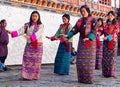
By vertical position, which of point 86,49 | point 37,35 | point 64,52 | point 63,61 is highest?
point 37,35

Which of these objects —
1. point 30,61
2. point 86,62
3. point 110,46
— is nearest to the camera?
point 86,62

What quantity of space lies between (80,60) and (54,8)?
842cm

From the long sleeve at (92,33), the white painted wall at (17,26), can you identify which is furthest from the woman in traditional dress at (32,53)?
the white painted wall at (17,26)

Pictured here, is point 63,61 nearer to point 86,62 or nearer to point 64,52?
point 64,52

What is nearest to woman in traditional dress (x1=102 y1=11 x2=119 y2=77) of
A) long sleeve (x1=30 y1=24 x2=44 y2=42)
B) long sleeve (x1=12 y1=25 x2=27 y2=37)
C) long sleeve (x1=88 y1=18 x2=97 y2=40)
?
long sleeve (x1=88 y1=18 x2=97 y2=40)

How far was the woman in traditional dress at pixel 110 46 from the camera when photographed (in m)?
6.43

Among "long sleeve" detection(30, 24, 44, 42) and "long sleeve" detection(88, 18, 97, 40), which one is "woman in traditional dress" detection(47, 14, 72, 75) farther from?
"long sleeve" detection(88, 18, 97, 40)

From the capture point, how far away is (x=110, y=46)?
A: 6.44 meters

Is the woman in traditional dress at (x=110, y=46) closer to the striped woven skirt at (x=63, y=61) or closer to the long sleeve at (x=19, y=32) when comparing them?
the striped woven skirt at (x=63, y=61)

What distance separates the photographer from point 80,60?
17.8 feet

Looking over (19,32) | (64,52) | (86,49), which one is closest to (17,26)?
(64,52)

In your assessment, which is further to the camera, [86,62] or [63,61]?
[63,61]

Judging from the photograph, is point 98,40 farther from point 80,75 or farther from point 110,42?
point 80,75

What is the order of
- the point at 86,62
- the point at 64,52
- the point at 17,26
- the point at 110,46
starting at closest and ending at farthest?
1. the point at 86,62
2. the point at 110,46
3. the point at 64,52
4. the point at 17,26
